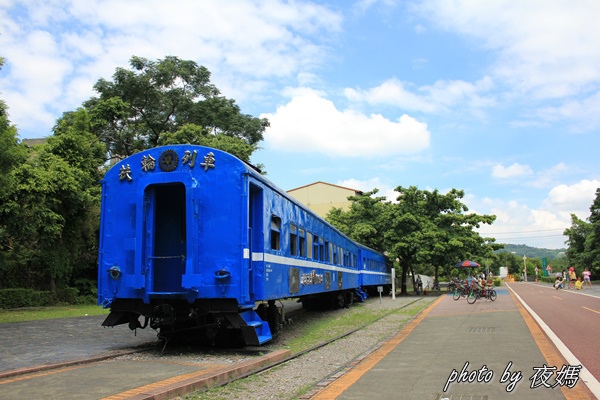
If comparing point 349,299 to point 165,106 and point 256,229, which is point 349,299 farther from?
point 165,106

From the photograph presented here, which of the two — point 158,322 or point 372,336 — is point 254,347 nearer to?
point 158,322

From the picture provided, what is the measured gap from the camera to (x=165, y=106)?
34.7 m

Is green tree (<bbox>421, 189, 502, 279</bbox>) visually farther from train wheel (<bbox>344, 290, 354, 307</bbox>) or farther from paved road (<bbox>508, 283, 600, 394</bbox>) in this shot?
paved road (<bbox>508, 283, 600, 394</bbox>)

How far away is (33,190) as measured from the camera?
19.1 m

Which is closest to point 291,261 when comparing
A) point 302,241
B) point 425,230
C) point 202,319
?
point 302,241

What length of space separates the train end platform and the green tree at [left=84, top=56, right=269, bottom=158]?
24297mm

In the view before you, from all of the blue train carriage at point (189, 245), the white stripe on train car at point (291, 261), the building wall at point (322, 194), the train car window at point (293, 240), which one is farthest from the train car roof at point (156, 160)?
the building wall at point (322, 194)

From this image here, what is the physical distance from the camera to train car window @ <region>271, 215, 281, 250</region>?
9.74 m

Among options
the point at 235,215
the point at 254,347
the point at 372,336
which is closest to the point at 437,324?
the point at 372,336

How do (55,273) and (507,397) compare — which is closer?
(507,397)

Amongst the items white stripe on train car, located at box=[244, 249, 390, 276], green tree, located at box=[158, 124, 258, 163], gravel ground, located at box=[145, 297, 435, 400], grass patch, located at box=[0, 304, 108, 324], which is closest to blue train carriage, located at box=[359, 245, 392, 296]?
white stripe on train car, located at box=[244, 249, 390, 276]

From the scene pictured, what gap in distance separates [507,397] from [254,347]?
491cm

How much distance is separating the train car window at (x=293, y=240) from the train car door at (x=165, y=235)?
275 cm

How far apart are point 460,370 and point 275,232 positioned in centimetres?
435
